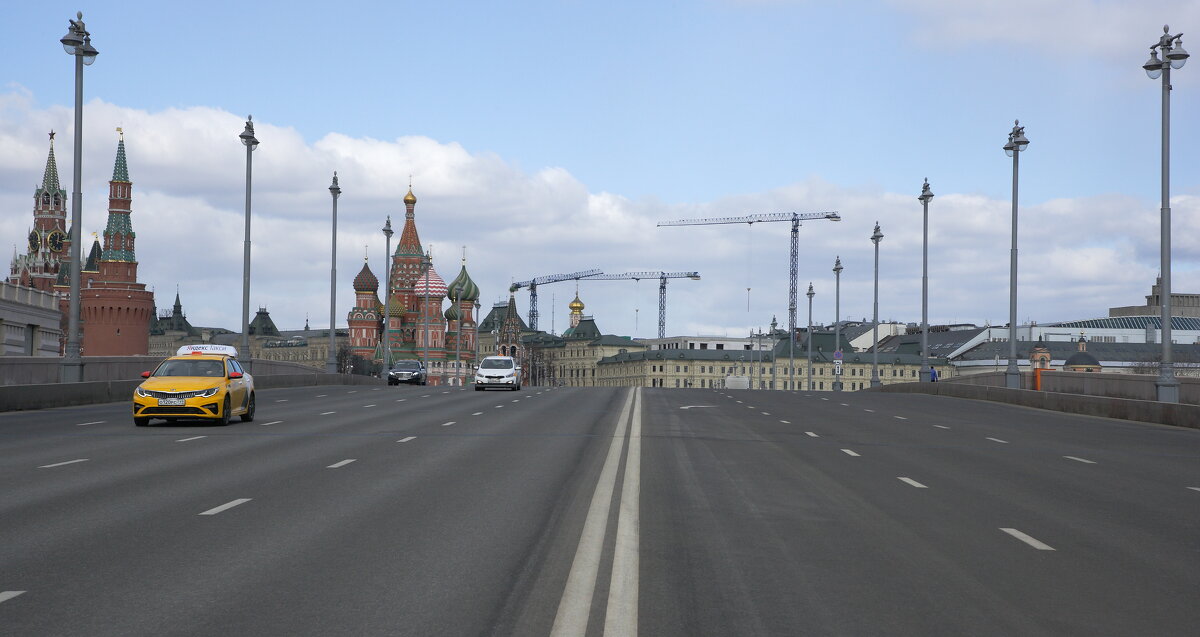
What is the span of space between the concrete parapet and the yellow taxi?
21.1m

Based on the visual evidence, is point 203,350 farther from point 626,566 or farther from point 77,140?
point 626,566

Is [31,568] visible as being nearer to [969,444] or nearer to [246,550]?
[246,550]

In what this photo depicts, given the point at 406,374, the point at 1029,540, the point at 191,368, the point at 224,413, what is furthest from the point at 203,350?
the point at 406,374

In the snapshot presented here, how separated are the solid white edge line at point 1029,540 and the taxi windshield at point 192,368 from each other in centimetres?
1824

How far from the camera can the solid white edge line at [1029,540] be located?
34.1 feet

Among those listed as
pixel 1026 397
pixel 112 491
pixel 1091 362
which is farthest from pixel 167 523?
pixel 1091 362

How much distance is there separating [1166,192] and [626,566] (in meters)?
28.4

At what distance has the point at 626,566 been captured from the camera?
30.0ft

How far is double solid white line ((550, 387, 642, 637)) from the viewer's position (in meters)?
7.24

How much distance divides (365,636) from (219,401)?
1911 centimetres

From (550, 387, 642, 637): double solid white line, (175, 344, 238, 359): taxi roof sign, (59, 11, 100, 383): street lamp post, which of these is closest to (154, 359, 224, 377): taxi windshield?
(175, 344, 238, 359): taxi roof sign

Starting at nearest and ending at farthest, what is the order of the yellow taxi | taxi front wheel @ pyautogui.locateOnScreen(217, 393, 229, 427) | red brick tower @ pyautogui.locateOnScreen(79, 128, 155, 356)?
1. the yellow taxi
2. taxi front wheel @ pyautogui.locateOnScreen(217, 393, 229, 427)
3. red brick tower @ pyautogui.locateOnScreen(79, 128, 155, 356)

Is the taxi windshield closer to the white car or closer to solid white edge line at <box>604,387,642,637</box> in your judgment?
solid white edge line at <box>604,387,642,637</box>

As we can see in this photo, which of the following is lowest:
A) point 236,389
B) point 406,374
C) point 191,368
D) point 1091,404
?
point 406,374
